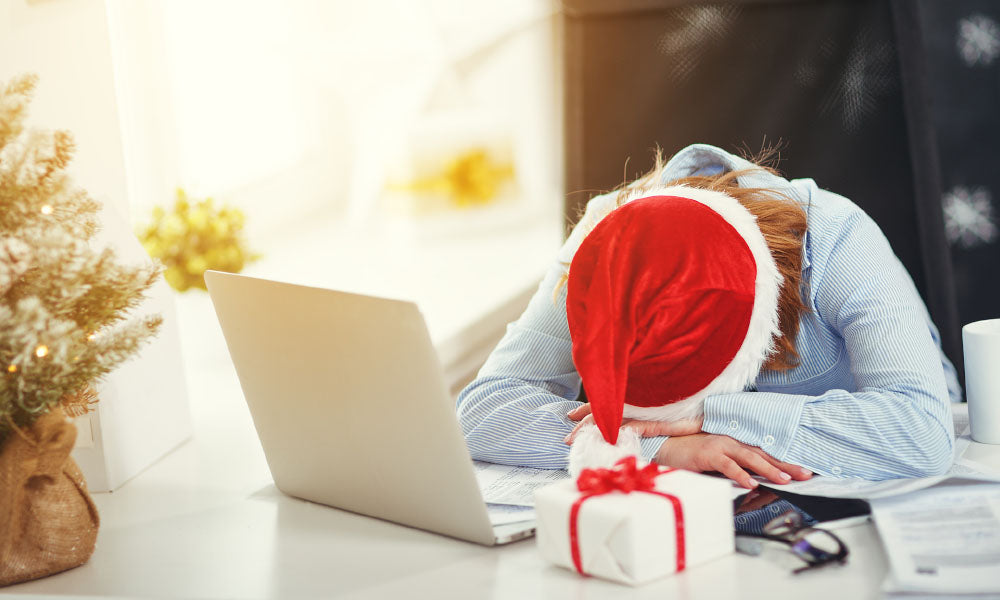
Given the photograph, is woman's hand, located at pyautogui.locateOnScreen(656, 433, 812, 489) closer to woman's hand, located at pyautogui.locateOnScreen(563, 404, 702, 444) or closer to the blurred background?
woman's hand, located at pyautogui.locateOnScreen(563, 404, 702, 444)

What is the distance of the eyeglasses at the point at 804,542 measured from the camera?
92cm

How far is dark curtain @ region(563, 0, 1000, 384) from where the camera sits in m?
1.96

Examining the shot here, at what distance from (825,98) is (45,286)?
58.8 inches

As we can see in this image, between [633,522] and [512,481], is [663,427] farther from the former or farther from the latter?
[633,522]

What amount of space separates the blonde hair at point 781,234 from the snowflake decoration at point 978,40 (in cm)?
97

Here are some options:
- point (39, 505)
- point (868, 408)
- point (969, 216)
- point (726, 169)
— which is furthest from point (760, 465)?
point (969, 216)

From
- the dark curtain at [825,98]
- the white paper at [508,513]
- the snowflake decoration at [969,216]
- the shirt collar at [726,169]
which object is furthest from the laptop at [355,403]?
the snowflake decoration at [969,216]

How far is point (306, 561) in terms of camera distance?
3.39 ft

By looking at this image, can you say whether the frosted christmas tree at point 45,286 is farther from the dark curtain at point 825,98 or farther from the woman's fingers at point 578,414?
the dark curtain at point 825,98

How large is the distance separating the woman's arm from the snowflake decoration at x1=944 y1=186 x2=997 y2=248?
973 mm

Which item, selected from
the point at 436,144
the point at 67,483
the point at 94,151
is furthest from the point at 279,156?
the point at 67,483

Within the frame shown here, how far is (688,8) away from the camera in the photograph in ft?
6.68

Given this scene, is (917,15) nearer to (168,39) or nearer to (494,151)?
(168,39)

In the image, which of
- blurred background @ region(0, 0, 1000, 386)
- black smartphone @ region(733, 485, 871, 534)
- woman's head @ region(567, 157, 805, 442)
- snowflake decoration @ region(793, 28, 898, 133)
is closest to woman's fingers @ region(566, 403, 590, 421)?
woman's head @ region(567, 157, 805, 442)
